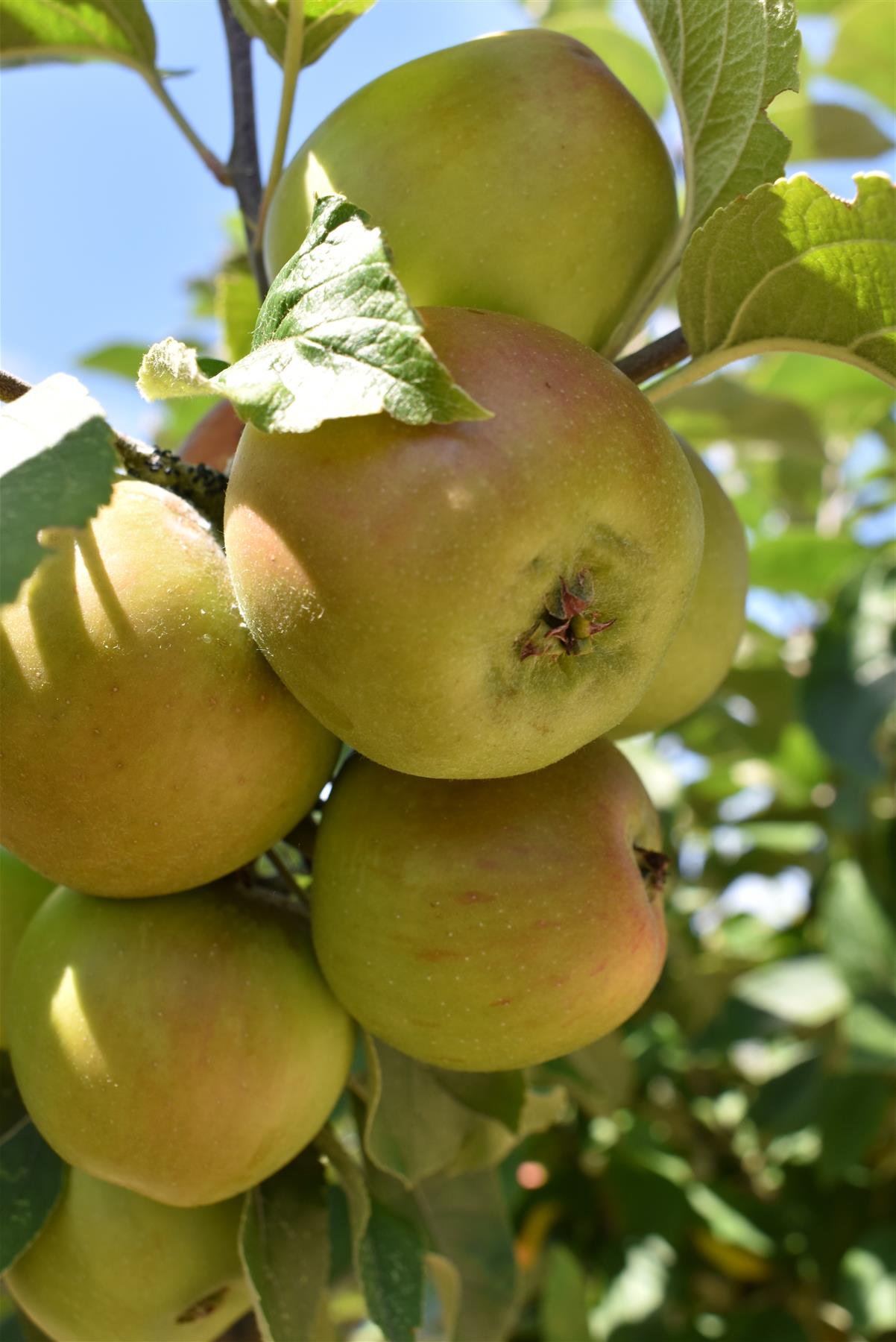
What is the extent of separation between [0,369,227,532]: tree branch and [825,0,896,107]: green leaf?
1.67m

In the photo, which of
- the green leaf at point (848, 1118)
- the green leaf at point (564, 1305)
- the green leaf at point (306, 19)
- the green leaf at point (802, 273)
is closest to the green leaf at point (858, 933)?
the green leaf at point (848, 1118)

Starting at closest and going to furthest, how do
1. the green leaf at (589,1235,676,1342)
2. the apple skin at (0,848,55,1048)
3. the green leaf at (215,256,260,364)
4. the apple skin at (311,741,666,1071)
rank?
the apple skin at (311,741,666,1071) < the apple skin at (0,848,55,1048) < the green leaf at (215,256,260,364) < the green leaf at (589,1235,676,1342)

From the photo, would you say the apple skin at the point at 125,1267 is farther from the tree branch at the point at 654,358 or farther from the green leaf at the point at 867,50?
the green leaf at the point at 867,50

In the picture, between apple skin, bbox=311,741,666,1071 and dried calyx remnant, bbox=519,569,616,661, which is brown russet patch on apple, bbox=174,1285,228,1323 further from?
dried calyx remnant, bbox=519,569,616,661

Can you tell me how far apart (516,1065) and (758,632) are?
5.17 feet

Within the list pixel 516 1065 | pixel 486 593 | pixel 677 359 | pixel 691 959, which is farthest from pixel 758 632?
pixel 486 593

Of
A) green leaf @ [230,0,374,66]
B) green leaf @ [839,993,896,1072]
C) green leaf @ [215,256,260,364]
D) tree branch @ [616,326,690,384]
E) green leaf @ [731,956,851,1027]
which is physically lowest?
green leaf @ [731,956,851,1027]

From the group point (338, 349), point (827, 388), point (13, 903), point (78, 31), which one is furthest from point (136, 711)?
point (827, 388)

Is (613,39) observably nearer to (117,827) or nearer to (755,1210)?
(117,827)

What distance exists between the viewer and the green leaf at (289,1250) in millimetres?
921

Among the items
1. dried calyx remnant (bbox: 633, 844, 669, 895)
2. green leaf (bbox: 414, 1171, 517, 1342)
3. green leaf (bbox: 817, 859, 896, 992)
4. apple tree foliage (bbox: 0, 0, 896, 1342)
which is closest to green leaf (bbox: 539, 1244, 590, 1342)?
apple tree foliage (bbox: 0, 0, 896, 1342)

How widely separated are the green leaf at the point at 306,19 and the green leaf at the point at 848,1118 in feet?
5.89

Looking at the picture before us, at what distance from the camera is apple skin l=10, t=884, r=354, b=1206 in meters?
0.84

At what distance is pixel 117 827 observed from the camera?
0.77 m
